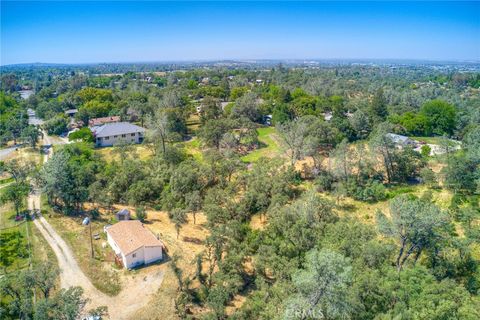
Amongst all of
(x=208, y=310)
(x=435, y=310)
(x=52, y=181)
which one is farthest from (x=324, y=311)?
(x=52, y=181)

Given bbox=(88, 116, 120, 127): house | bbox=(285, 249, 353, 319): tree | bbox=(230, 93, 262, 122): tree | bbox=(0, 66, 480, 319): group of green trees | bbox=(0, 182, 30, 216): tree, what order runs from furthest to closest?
bbox=(88, 116, 120, 127): house < bbox=(230, 93, 262, 122): tree < bbox=(0, 182, 30, 216): tree < bbox=(0, 66, 480, 319): group of green trees < bbox=(285, 249, 353, 319): tree

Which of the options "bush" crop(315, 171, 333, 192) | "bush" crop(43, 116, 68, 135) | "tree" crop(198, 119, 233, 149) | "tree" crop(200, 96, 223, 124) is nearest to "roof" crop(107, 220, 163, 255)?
"bush" crop(315, 171, 333, 192)

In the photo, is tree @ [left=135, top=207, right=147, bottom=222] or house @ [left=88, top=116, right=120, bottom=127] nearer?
tree @ [left=135, top=207, right=147, bottom=222]

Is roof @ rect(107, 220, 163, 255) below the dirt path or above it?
above

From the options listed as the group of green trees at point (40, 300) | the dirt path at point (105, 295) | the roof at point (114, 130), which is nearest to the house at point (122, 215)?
the dirt path at point (105, 295)

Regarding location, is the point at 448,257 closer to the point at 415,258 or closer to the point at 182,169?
the point at 415,258

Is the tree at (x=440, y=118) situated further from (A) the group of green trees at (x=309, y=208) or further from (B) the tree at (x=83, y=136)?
(B) the tree at (x=83, y=136)

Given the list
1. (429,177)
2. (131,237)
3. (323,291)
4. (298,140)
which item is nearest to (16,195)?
(131,237)

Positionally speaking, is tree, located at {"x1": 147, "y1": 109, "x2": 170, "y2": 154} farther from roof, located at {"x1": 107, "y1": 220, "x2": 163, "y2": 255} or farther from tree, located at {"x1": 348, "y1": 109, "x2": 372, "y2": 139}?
tree, located at {"x1": 348, "y1": 109, "x2": 372, "y2": 139}
